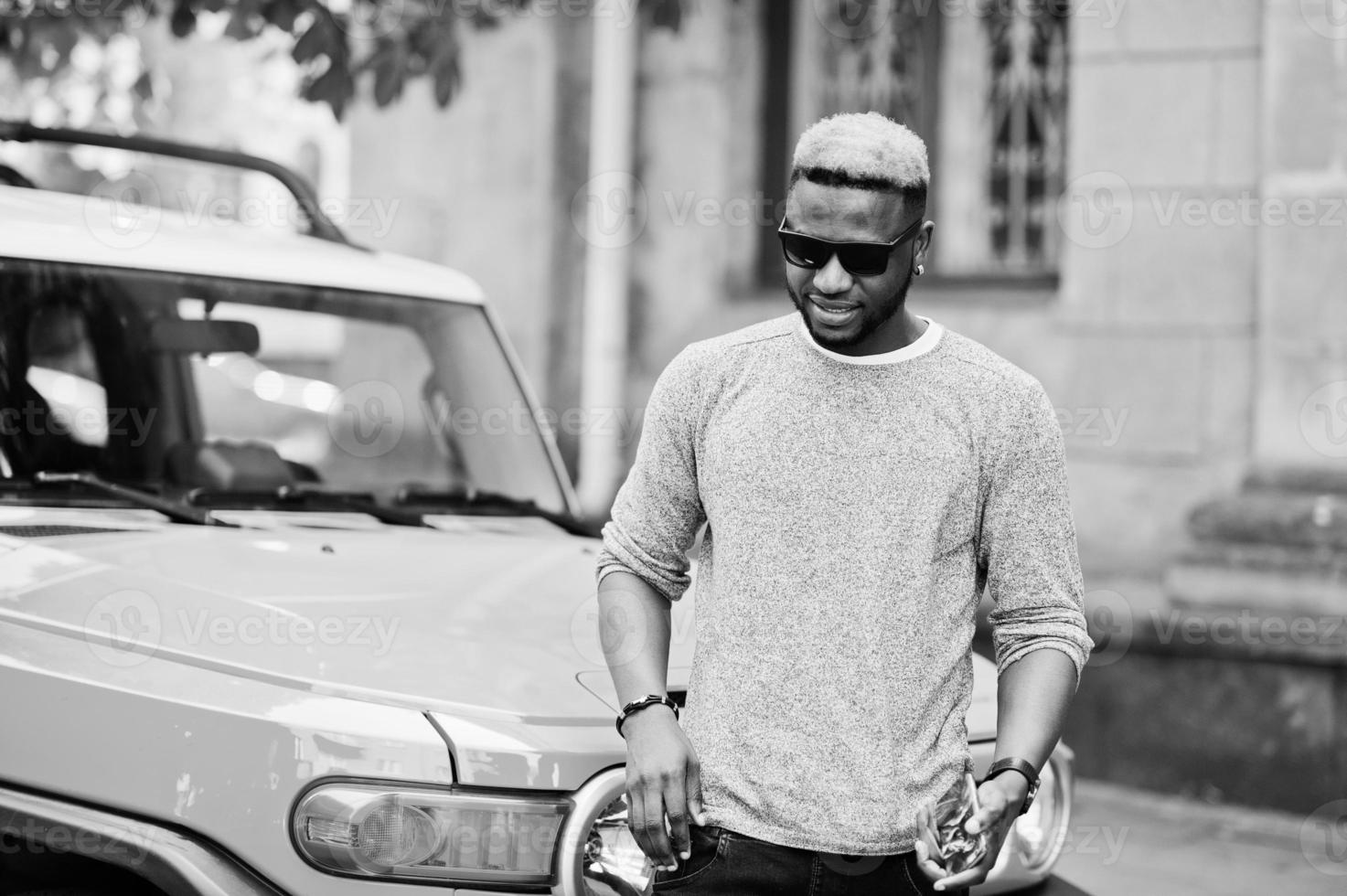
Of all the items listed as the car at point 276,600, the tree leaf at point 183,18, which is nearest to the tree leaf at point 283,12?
the tree leaf at point 183,18

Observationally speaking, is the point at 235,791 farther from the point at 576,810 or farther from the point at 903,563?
the point at 903,563

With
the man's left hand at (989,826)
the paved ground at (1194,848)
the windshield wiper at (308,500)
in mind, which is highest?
the windshield wiper at (308,500)

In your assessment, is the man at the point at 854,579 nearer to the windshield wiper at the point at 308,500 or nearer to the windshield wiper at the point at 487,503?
the windshield wiper at the point at 308,500

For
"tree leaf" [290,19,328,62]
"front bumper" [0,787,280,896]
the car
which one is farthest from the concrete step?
"front bumper" [0,787,280,896]

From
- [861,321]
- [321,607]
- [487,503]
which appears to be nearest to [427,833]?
[321,607]

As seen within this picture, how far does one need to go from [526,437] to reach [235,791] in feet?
5.49

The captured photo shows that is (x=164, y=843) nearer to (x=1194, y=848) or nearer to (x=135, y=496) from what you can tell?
(x=135, y=496)

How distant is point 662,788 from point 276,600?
88 centimetres

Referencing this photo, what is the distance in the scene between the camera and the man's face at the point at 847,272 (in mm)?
2137

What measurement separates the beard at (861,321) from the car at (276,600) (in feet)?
2.27

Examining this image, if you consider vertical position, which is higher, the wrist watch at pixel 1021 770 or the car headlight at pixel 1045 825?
the wrist watch at pixel 1021 770

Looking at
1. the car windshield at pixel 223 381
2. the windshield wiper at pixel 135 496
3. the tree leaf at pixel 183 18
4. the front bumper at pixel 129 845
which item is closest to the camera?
the front bumper at pixel 129 845

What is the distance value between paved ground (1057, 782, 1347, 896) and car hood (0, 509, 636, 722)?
306 centimetres

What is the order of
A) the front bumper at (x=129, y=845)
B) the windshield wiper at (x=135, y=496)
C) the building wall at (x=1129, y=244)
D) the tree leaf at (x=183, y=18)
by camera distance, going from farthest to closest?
the building wall at (x=1129, y=244) → the tree leaf at (x=183, y=18) → the windshield wiper at (x=135, y=496) → the front bumper at (x=129, y=845)
